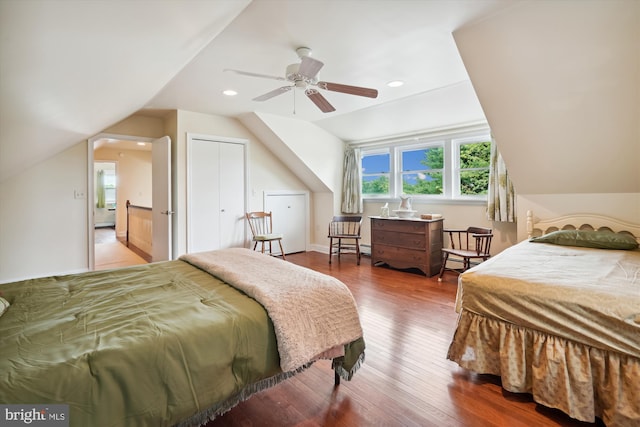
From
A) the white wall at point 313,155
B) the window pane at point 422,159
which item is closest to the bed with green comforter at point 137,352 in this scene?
the white wall at point 313,155

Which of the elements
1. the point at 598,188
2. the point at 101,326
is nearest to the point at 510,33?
the point at 598,188

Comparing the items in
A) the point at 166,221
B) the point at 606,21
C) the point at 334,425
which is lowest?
the point at 334,425

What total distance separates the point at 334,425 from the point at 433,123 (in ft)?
13.5

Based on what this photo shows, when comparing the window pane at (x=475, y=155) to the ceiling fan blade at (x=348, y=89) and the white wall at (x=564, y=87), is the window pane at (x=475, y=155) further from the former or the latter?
the ceiling fan blade at (x=348, y=89)

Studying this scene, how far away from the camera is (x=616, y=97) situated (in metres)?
2.34

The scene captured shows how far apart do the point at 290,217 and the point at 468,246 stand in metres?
3.04

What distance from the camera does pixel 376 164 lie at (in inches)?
225

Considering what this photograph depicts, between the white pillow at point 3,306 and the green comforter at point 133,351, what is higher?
the white pillow at point 3,306

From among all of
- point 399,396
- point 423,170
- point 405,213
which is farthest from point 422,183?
point 399,396

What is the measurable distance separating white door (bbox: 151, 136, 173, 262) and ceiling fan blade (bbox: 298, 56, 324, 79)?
260 centimetres

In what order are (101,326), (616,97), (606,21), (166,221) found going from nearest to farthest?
(101,326), (606,21), (616,97), (166,221)

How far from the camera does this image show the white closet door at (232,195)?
15.9 feet

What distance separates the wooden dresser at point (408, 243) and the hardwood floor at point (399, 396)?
1686 mm

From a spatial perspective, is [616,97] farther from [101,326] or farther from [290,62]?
[101,326]
